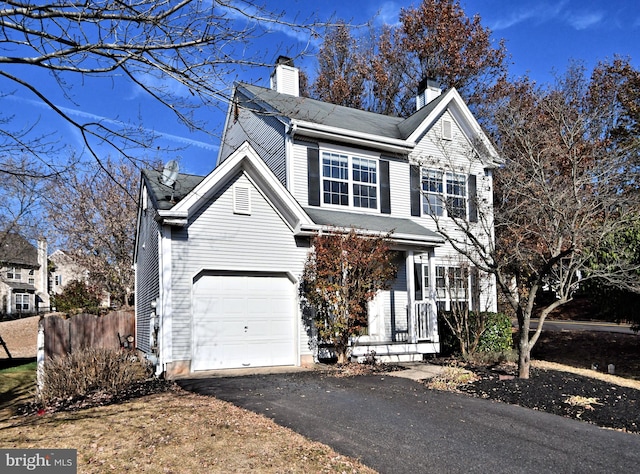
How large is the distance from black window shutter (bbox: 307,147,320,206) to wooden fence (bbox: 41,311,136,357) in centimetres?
711

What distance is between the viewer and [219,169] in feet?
37.9

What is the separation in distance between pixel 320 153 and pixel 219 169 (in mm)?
4225

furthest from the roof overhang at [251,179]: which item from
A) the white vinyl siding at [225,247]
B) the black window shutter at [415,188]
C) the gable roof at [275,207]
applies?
the black window shutter at [415,188]

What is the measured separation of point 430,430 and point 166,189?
28.3ft

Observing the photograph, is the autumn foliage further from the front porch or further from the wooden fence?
the wooden fence

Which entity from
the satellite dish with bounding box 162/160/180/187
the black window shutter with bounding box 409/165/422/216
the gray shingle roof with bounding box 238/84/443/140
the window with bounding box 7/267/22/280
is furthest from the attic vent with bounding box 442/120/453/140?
the window with bounding box 7/267/22/280

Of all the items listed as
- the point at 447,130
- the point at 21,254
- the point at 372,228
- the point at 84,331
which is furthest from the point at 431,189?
the point at 21,254

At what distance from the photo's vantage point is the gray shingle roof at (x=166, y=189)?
37.0ft

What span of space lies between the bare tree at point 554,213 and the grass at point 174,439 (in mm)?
6378

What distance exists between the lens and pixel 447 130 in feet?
58.0

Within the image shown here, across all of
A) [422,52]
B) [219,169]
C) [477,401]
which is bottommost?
[477,401]

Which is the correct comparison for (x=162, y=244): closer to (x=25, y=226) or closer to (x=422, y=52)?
(x=25, y=226)

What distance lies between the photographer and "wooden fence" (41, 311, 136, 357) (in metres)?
12.9

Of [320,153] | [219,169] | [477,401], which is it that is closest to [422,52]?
[320,153]
